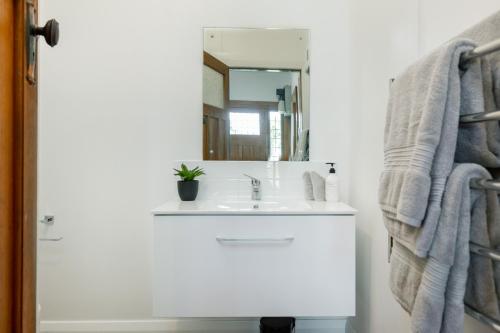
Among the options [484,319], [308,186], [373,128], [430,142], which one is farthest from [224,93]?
[484,319]

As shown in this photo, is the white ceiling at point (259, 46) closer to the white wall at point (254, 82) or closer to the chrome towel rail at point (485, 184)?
the white wall at point (254, 82)

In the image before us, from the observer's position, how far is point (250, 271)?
122 centimetres

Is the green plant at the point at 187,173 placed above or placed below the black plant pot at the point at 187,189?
above

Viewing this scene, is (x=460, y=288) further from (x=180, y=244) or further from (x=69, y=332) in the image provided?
(x=69, y=332)

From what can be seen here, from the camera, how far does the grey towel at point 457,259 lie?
0.58 m

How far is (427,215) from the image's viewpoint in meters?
0.63

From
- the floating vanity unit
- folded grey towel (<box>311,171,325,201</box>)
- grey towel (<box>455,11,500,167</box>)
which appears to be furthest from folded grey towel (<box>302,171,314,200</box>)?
grey towel (<box>455,11,500,167</box>)

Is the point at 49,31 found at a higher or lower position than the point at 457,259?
higher

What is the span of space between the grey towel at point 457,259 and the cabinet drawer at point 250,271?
1.99 feet

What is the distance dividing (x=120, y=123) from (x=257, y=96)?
84 centimetres

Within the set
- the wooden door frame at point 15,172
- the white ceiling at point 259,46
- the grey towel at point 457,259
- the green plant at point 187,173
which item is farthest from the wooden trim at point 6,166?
the white ceiling at point 259,46

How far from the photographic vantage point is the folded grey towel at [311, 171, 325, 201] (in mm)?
1569

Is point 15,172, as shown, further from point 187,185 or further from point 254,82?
point 254,82

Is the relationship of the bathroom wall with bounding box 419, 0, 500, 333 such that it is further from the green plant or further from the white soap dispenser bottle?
the green plant
